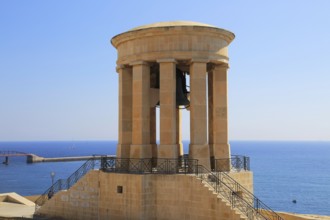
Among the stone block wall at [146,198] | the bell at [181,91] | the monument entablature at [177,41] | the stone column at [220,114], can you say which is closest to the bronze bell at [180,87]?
the bell at [181,91]

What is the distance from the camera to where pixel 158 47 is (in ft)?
70.9

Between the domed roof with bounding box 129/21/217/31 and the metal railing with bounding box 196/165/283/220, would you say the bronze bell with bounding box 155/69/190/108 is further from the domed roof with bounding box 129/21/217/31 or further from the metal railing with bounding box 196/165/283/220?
the metal railing with bounding box 196/165/283/220

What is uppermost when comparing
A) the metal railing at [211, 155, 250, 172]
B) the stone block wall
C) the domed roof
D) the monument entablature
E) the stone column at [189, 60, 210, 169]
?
the domed roof

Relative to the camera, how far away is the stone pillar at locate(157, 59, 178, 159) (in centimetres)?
2134

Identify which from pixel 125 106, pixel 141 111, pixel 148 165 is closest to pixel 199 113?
pixel 141 111

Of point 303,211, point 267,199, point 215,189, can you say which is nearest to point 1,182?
point 267,199

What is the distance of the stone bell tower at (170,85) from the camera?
21406mm

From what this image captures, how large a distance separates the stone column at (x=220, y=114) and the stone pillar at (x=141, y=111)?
148 inches

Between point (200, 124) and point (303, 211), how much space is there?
155ft

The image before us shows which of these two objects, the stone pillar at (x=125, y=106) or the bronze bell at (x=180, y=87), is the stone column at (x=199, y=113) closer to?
the bronze bell at (x=180, y=87)

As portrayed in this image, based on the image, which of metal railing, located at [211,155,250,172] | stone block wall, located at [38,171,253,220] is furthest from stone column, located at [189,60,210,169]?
stone block wall, located at [38,171,253,220]

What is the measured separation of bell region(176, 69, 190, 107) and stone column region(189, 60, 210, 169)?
192 cm

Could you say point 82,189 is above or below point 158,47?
below

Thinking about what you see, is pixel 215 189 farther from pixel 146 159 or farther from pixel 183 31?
pixel 183 31
